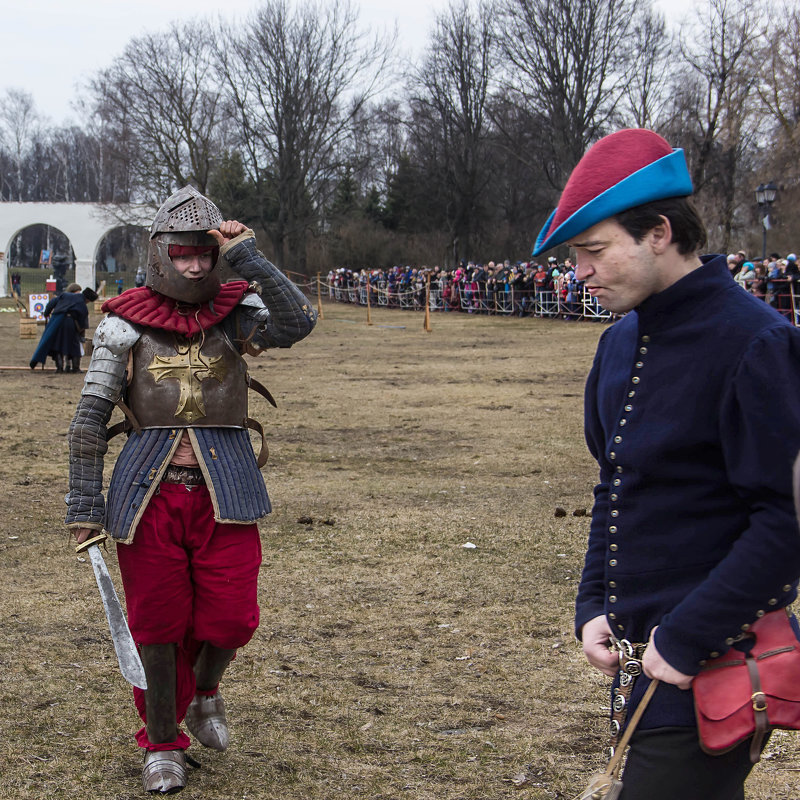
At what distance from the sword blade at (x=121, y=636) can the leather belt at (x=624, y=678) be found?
1.76 meters

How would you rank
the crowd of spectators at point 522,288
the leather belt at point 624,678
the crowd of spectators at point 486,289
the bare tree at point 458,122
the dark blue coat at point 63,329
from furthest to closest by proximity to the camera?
the bare tree at point 458,122
the crowd of spectators at point 486,289
the crowd of spectators at point 522,288
the dark blue coat at point 63,329
the leather belt at point 624,678

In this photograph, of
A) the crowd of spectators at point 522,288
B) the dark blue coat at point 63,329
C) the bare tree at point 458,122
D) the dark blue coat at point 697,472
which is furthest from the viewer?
the bare tree at point 458,122

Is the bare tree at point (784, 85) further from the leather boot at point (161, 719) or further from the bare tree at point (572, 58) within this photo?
the leather boot at point (161, 719)

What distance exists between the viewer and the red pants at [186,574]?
3.56 metres

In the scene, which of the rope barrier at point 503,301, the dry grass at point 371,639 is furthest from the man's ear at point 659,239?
the rope barrier at point 503,301

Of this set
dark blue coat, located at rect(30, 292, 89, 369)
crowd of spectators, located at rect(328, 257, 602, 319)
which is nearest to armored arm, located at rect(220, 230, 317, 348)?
dark blue coat, located at rect(30, 292, 89, 369)

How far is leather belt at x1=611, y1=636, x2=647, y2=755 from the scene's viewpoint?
2.11m

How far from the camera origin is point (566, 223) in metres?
2.08

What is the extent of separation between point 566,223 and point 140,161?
41.5 meters

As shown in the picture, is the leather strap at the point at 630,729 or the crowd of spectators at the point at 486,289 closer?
the leather strap at the point at 630,729

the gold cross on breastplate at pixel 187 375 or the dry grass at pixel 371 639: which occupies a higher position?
the gold cross on breastplate at pixel 187 375

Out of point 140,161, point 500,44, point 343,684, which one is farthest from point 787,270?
point 140,161

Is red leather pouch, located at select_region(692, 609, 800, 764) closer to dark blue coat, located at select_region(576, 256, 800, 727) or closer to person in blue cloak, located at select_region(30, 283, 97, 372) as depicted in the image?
dark blue coat, located at select_region(576, 256, 800, 727)

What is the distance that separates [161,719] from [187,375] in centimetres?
116
